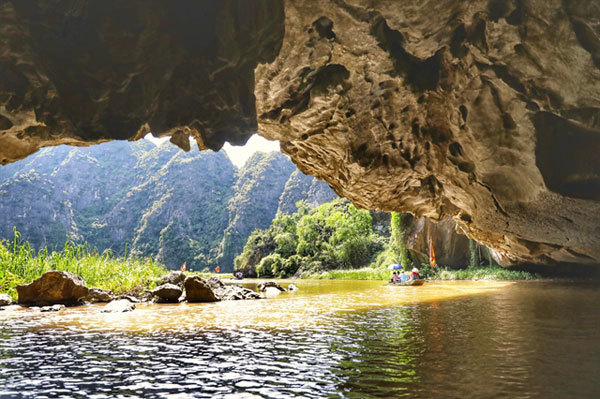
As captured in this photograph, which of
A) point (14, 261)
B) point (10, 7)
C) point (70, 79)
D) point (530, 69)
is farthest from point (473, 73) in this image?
point (14, 261)

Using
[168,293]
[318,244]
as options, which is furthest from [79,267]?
[318,244]

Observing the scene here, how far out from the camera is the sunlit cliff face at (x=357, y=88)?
435 centimetres

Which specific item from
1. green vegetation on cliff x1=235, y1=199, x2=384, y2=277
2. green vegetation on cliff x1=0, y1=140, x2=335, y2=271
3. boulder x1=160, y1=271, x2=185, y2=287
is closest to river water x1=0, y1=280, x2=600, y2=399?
boulder x1=160, y1=271, x2=185, y2=287

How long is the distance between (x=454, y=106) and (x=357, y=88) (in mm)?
2030

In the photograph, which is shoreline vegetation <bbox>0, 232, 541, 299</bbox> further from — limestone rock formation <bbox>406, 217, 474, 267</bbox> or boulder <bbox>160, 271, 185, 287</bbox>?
limestone rock formation <bbox>406, 217, 474, 267</bbox>

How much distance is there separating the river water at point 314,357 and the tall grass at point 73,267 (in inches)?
199

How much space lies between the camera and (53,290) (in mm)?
9602

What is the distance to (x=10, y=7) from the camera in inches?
151

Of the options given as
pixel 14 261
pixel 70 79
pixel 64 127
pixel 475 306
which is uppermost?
pixel 70 79

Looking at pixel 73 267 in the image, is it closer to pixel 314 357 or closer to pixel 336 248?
pixel 314 357

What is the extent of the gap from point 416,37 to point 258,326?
5.16m

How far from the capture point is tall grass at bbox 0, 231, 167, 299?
1066 centimetres

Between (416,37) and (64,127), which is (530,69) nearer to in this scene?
(416,37)

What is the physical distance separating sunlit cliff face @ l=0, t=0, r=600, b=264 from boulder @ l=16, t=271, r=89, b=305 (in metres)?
5.18
